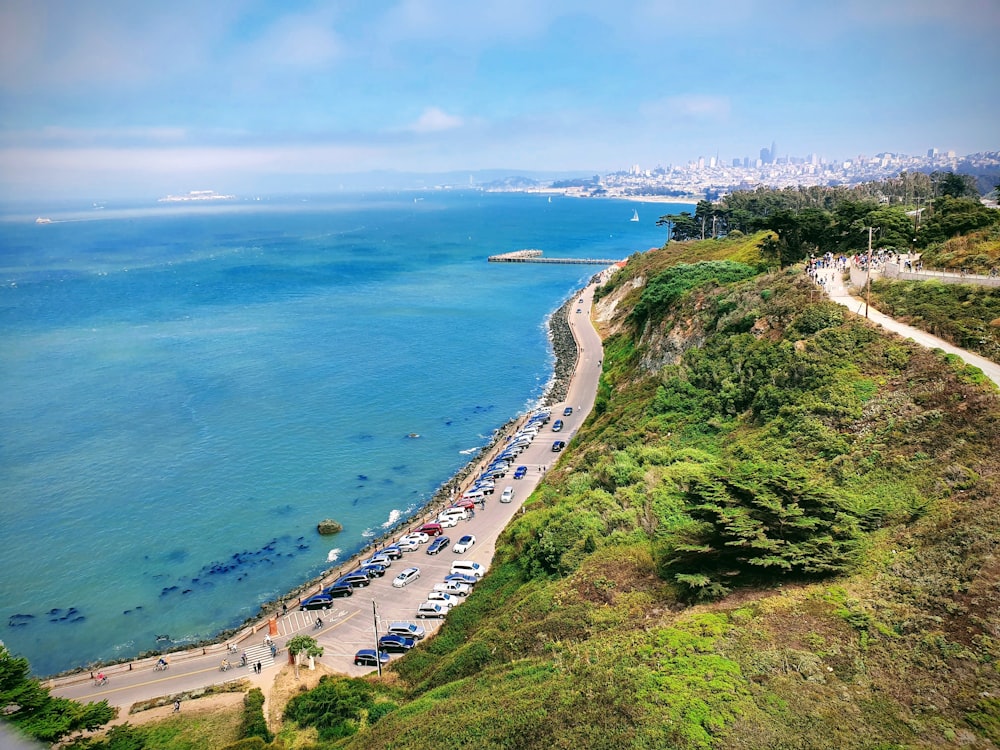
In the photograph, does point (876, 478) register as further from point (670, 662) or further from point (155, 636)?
point (155, 636)

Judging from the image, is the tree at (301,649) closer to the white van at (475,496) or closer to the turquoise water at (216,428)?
the turquoise water at (216,428)

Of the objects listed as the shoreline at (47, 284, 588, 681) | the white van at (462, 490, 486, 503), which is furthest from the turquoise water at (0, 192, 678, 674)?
the white van at (462, 490, 486, 503)

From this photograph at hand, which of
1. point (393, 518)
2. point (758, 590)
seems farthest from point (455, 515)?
point (758, 590)

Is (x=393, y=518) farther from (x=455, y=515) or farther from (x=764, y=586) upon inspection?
(x=764, y=586)

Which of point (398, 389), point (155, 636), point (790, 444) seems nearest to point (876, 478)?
point (790, 444)

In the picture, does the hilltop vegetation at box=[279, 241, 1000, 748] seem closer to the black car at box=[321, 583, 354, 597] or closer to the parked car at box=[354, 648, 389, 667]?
the parked car at box=[354, 648, 389, 667]

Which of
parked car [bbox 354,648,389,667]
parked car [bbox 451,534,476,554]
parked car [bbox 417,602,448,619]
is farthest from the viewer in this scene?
parked car [bbox 451,534,476,554]
